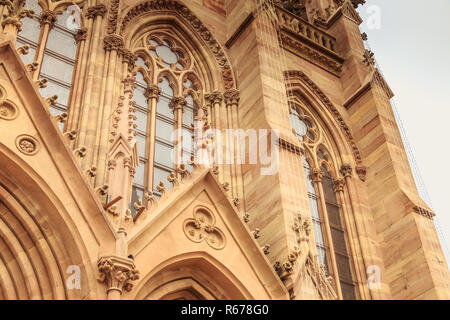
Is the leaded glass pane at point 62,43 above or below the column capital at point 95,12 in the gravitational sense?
below

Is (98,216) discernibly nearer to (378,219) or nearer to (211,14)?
(378,219)

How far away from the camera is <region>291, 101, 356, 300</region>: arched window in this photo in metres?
14.1

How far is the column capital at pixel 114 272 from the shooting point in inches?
335

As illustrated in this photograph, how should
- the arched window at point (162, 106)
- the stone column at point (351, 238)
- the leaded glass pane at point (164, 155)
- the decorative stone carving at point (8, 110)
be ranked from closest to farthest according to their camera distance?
the decorative stone carving at point (8, 110) < the arched window at point (162, 106) < the leaded glass pane at point (164, 155) < the stone column at point (351, 238)

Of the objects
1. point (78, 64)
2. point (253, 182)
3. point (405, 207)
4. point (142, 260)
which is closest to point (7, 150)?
point (142, 260)

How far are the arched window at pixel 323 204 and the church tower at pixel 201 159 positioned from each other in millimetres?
36

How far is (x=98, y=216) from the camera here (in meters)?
9.08

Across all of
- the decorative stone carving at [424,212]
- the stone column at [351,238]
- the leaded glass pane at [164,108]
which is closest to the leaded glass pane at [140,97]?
the leaded glass pane at [164,108]

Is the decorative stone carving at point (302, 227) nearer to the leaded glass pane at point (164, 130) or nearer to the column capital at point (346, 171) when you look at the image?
the leaded glass pane at point (164, 130)

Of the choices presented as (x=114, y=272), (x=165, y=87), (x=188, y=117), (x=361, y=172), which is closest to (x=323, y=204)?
(x=361, y=172)

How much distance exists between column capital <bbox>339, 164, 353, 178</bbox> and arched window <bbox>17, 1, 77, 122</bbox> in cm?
695

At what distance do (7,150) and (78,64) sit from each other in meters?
4.48

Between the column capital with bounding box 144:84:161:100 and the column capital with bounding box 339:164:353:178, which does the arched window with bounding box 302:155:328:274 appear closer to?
the column capital with bounding box 339:164:353:178
